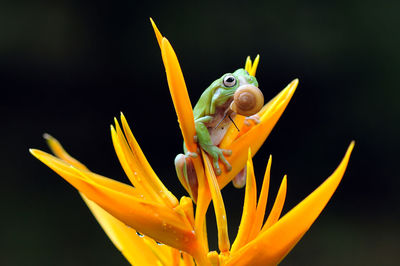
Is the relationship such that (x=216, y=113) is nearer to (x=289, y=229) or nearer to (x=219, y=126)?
(x=219, y=126)

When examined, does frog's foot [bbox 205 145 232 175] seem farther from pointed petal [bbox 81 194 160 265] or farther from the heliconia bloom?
pointed petal [bbox 81 194 160 265]

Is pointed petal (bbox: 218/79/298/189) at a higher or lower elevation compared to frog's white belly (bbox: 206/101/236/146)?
lower

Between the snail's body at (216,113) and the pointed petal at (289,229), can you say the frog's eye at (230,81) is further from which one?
the pointed petal at (289,229)

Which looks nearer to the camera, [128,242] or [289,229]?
[289,229]

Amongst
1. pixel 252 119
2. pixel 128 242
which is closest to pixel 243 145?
pixel 252 119

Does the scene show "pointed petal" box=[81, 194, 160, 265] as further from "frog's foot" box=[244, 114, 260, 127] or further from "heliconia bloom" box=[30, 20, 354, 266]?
"frog's foot" box=[244, 114, 260, 127]

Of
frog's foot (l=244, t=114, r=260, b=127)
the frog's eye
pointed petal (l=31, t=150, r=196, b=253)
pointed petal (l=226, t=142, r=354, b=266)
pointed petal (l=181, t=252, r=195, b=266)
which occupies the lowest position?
pointed petal (l=181, t=252, r=195, b=266)

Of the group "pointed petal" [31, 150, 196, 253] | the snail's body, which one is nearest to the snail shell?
the snail's body
